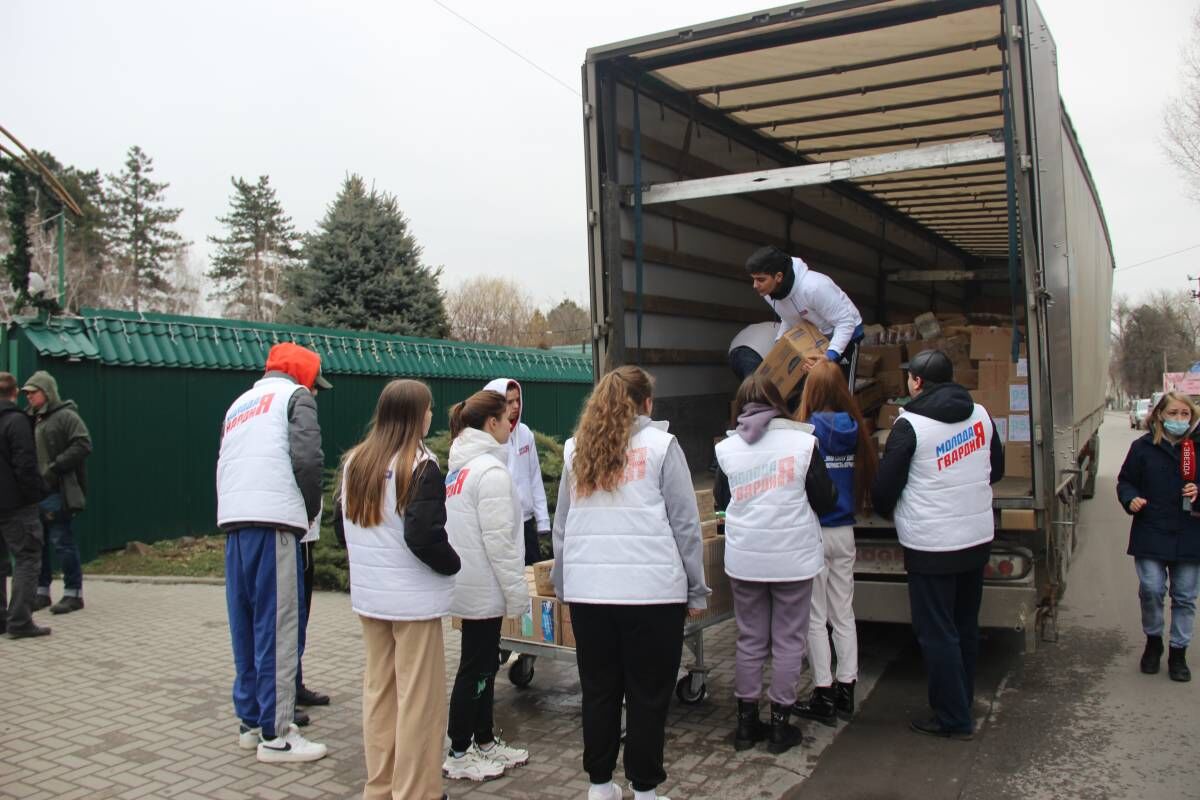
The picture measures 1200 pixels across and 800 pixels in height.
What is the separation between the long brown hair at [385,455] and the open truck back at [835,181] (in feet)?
7.81

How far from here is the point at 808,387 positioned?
493cm

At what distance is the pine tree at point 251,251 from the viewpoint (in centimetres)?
5125

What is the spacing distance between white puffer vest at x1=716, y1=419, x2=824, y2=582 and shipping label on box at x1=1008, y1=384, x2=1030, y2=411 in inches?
93.3

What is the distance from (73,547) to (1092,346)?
9869mm

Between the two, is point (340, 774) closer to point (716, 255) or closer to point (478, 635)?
point (478, 635)

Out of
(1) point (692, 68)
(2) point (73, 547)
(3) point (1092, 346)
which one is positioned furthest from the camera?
(3) point (1092, 346)

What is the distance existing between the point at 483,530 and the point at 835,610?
6.44 feet

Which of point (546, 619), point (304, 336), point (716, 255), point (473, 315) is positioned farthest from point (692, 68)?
point (473, 315)

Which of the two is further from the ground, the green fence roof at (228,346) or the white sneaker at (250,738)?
the green fence roof at (228,346)

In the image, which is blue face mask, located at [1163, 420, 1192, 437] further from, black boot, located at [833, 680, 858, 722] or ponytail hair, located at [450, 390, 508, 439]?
ponytail hair, located at [450, 390, 508, 439]

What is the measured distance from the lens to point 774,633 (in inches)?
175

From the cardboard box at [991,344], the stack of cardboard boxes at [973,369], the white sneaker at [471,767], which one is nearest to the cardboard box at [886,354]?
the stack of cardboard boxes at [973,369]

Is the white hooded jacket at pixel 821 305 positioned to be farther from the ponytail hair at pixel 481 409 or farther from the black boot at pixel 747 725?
the ponytail hair at pixel 481 409

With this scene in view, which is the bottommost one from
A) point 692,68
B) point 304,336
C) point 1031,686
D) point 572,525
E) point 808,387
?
point 1031,686
